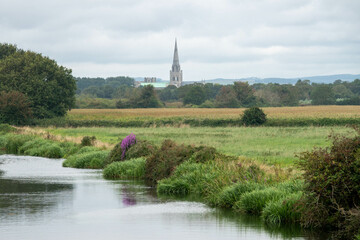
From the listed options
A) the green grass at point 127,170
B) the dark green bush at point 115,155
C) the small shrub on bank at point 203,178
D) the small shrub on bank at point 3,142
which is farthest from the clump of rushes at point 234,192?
the small shrub on bank at point 3,142

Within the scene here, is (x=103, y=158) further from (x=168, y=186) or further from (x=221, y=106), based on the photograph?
(x=221, y=106)

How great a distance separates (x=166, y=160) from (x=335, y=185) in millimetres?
13727

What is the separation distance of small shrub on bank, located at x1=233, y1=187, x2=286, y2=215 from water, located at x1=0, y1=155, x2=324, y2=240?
535mm

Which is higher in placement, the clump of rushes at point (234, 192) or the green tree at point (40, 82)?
the green tree at point (40, 82)

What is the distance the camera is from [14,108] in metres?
80.1

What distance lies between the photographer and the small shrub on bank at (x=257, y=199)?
19359 millimetres

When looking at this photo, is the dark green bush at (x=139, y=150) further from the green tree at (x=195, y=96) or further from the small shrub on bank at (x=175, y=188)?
the green tree at (x=195, y=96)

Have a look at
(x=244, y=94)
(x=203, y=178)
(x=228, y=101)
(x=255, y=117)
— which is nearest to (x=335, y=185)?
(x=203, y=178)

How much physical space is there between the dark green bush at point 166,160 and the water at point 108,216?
1.07 m

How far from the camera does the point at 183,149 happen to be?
2895 centimetres

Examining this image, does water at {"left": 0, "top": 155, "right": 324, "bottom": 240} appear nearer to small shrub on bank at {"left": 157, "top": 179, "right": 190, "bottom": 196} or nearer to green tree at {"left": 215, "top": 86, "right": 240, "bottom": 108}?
small shrub on bank at {"left": 157, "top": 179, "right": 190, "bottom": 196}

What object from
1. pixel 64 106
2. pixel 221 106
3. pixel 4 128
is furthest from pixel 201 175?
pixel 221 106

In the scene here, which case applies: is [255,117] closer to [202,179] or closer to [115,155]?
[115,155]

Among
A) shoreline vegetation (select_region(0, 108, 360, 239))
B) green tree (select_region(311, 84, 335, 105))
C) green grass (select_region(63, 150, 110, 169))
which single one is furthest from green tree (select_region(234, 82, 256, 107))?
green grass (select_region(63, 150, 110, 169))
